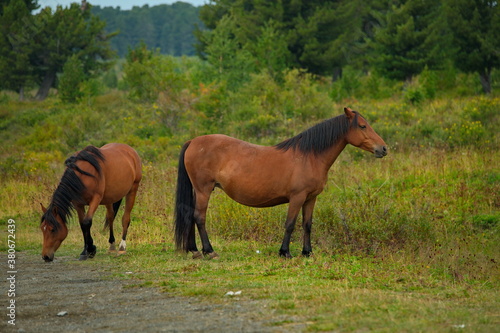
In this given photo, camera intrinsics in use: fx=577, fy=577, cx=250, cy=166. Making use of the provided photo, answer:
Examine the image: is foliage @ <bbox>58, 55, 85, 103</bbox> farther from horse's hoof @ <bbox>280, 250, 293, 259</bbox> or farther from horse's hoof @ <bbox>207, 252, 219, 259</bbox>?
horse's hoof @ <bbox>280, 250, 293, 259</bbox>

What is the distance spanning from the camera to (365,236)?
10305 millimetres

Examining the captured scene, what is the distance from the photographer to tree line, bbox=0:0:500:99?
28.8 metres

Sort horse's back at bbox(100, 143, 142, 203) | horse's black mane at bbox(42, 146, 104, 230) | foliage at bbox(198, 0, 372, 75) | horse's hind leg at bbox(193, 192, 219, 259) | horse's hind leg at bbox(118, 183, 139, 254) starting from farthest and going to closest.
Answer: foliage at bbox(198, 0, 372, 75)
horse's hind leg at bbox(118, 183, 139, 254)
horse's back at bbox(100, 143, 142, 203)
horse's hind leg at bbox(193, 192, 219, 259)
horse's black mane at bbox(42, 146, 104, 230)

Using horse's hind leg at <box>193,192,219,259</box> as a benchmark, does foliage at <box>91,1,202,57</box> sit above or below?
above

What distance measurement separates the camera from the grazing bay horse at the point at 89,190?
9.43m

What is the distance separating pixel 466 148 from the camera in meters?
18.1

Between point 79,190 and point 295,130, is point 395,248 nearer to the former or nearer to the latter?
point 79,190

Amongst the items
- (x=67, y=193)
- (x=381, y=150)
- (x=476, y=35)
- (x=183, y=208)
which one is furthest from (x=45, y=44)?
(x=381, y=150)

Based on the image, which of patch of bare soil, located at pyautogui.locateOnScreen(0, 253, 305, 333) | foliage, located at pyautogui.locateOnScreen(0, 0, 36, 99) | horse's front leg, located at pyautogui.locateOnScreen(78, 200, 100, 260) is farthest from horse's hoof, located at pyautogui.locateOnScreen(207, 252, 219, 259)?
foliage, located at pyautogui.locateOnScreen(0, 0, 36, 99)

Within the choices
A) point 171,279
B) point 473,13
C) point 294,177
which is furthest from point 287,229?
point 473,13

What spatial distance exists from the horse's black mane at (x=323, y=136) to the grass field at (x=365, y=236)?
1.69 meters

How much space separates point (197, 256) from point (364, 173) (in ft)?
26.8

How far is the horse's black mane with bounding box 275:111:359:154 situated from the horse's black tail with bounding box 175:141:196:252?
1794mm

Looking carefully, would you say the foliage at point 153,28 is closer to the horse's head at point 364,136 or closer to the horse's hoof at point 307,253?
the horse's head at point 364,136
